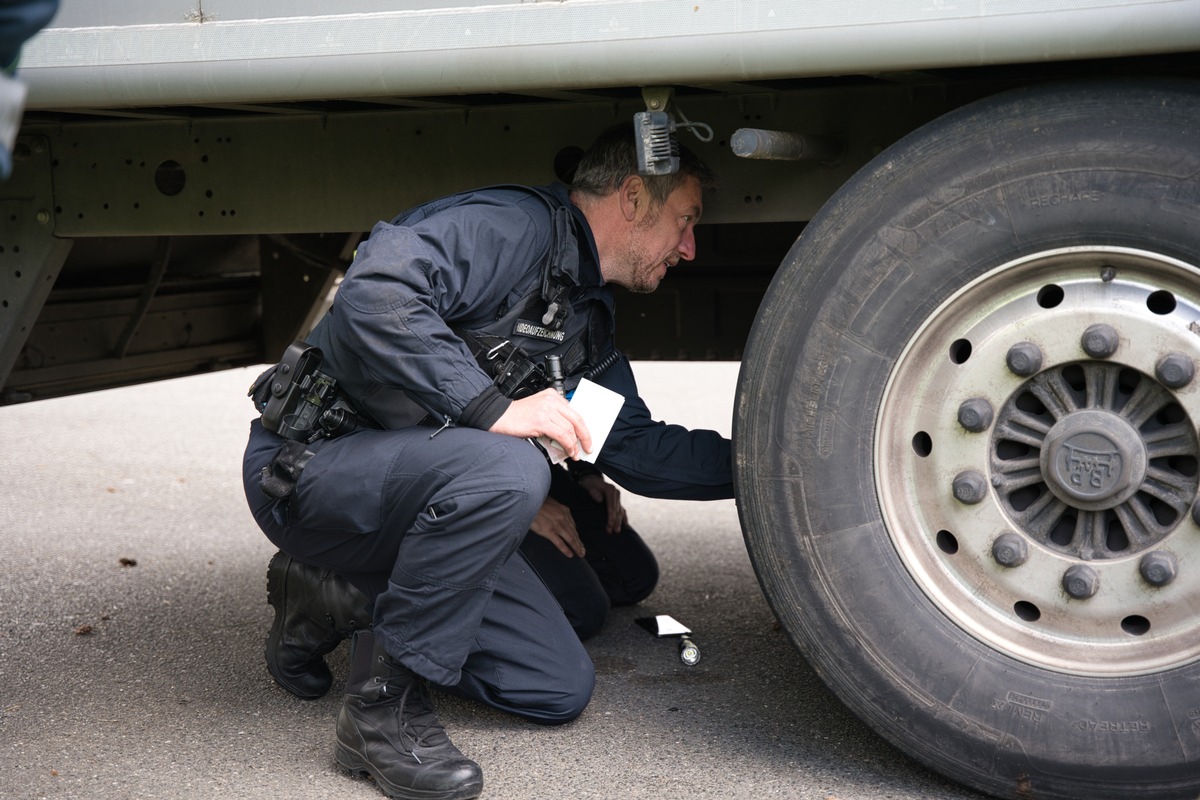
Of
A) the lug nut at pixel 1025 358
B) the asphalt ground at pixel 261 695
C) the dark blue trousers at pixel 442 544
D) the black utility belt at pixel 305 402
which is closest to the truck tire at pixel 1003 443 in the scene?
the lug nut at pixel 1025 358

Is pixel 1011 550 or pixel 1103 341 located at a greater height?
pixel 1103 341

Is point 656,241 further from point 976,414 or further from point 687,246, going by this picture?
point 976,414

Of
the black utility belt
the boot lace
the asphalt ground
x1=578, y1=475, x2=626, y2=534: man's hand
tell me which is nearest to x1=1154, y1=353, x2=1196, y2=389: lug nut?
the asphalt ground

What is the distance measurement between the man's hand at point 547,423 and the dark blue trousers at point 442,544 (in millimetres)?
32

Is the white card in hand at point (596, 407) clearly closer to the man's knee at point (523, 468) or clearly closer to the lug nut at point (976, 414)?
the man's knee at point (523, 468)

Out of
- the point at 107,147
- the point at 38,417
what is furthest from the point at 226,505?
the point at 38,417

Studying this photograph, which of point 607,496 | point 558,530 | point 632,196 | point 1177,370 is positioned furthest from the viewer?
point 607,496

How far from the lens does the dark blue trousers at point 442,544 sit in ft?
7.87

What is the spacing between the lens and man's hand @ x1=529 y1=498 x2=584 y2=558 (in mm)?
3217

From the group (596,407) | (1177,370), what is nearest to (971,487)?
(1177,370)

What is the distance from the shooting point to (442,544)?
239 centimetres

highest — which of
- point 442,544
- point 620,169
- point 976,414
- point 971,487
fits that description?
point 620,169

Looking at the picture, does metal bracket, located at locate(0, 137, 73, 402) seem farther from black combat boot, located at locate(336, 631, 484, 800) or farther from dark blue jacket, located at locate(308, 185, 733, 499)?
black combat boot, located at locate(336, 631, 484, 800)

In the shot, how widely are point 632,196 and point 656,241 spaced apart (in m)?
0.13
